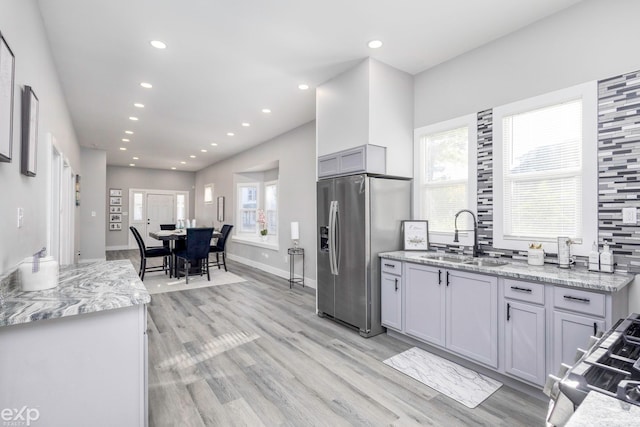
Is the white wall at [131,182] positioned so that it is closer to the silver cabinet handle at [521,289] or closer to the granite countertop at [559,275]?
the granite countertop at [559,275]

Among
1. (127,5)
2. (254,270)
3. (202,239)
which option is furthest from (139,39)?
(254,270)

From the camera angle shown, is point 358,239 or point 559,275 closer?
point 559,275

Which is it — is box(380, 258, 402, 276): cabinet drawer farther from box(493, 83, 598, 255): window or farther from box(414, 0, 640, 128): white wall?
box(414, 0, 640, 128): white wall

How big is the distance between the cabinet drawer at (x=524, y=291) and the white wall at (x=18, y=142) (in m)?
3.17

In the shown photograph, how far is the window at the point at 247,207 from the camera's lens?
8.19 meters

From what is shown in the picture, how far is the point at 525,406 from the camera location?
6.93ft

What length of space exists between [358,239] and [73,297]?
243 centimetres

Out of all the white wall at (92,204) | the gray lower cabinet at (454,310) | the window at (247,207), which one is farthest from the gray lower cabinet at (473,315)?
the white wall at (92,204)

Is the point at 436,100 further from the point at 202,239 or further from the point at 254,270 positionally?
the point at 254,270

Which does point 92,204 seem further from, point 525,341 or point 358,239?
point 525,341

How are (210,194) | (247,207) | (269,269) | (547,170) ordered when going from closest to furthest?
(547,170) → (269,269) → (247,207) → (210,194)

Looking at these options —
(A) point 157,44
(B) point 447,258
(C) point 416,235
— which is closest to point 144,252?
(A) point 157,44

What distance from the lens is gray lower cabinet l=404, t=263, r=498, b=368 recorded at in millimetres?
2449

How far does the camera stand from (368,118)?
3.32 meters
